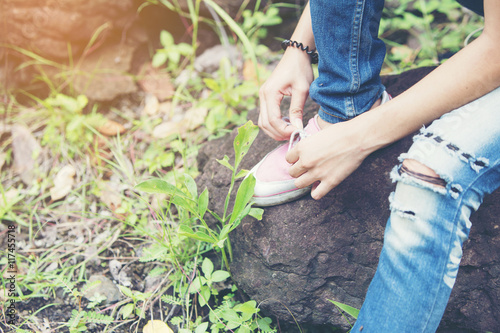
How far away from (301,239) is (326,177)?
0.27 meters

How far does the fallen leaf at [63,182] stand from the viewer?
1768mm

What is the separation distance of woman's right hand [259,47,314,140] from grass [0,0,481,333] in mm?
136

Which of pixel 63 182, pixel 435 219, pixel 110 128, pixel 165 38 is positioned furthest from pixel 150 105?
pixel 435 219

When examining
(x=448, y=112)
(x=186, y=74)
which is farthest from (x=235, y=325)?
(x=186, y=74)

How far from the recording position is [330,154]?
1.02 meters

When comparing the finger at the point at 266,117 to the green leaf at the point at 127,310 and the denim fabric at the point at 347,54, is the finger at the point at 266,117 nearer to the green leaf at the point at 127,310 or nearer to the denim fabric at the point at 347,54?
the denim fabric at the point at 347,54

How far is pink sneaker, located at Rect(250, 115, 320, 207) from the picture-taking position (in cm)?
121

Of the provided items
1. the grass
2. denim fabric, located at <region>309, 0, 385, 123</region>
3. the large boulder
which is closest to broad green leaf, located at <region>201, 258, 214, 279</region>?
the grass

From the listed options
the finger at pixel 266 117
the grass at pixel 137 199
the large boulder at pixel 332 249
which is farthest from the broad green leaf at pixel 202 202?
the finger at pixel 266 117

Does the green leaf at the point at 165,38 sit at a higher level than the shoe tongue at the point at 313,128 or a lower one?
higher

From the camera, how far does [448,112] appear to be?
94 centimetres

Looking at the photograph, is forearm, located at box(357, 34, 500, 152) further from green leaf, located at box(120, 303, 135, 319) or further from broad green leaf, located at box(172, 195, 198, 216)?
green leaf, located at box(120, 303, 135, 319)

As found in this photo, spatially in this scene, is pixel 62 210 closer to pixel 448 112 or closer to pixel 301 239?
pixel 301 239

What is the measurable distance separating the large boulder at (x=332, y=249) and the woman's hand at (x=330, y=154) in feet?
0.59
